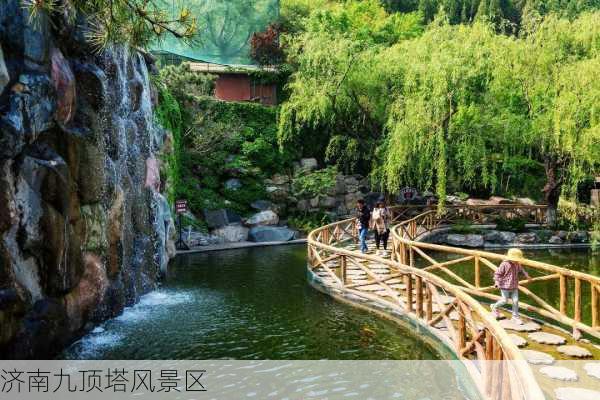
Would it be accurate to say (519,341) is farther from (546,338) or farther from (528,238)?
(528,238)

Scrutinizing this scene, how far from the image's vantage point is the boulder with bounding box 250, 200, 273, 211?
22.6 metres

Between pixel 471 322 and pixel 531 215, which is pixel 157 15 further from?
pixel 531 215

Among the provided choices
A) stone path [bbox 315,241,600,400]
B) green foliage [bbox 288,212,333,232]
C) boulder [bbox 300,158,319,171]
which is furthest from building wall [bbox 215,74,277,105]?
stone path [bbox 315,241,600,400]

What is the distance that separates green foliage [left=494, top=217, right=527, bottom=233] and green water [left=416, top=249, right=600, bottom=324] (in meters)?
1.57

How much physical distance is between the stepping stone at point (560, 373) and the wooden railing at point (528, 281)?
1.20 metres

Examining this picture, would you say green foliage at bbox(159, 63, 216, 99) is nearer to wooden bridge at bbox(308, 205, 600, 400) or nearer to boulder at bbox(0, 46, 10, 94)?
wooden bridge at bbox(308, 205, 600, 400)

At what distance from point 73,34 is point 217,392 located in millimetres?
6533

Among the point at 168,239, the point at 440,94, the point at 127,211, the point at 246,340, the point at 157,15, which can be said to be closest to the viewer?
the point at 157,15

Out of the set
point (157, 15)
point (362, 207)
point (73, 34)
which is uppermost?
point (73, 34)

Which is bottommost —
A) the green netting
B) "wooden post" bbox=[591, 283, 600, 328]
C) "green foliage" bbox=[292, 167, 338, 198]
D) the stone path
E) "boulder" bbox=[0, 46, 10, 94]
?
the stone path

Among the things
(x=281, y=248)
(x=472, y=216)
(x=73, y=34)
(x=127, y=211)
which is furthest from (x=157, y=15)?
(x=472, y=216)

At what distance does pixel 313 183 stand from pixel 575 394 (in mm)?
18152

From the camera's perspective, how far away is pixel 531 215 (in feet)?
73.2

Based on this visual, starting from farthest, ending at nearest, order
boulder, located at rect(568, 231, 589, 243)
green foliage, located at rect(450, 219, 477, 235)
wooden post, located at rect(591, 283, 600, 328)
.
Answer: green foliage, located at rect(450, 219, 477, 235), boulder, located at rect(568, 231, 589, 243), wooden post, located at rect(591, 283, 600, 328)
